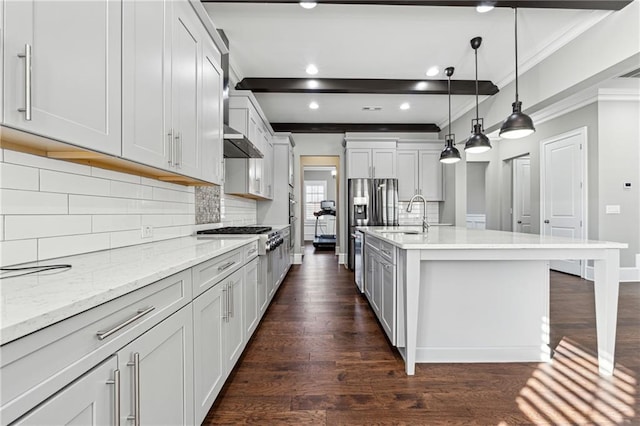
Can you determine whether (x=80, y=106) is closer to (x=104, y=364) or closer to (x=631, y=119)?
(x=104, y=364)

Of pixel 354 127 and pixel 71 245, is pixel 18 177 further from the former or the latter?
pixel 354 127

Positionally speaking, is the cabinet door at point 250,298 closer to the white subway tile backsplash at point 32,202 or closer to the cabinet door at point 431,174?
the white subway tile backsplash at point 32,202

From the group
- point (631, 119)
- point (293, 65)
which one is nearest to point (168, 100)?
point (293, 65)

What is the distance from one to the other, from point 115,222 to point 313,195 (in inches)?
389

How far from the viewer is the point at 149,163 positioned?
1.60 meters

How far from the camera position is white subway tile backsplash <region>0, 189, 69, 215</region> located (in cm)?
117

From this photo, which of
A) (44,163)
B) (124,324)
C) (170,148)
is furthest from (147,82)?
(124,324)

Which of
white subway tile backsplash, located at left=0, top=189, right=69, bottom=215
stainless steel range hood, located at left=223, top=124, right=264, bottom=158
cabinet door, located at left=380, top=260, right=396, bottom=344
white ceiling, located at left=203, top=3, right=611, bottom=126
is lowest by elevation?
cabinet door, located at left=380, top=260, right=396, bottom=344

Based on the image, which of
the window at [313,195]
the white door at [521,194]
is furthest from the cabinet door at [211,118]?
the window at [313,195]

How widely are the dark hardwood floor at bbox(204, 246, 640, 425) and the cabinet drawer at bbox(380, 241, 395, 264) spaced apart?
0.73 meters

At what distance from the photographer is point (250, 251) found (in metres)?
2.52

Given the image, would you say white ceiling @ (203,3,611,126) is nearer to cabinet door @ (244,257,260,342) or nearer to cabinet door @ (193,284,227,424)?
cabinet door @ (244,257,260,342)

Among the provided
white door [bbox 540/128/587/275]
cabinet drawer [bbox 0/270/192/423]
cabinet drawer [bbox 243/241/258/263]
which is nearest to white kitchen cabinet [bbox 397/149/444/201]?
white door [bbox 540/128/587/275]

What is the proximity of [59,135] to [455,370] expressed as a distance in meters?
2.55
